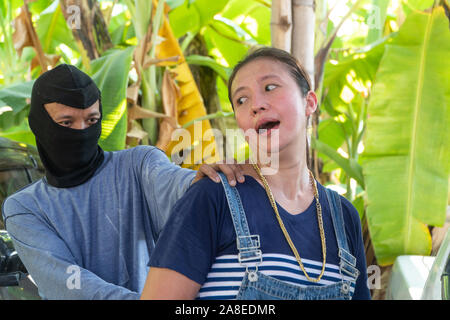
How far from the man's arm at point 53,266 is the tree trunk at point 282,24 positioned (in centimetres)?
96

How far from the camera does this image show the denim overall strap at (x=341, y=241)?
96 cm

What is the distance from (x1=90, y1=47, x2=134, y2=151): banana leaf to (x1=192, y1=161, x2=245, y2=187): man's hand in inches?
35.5

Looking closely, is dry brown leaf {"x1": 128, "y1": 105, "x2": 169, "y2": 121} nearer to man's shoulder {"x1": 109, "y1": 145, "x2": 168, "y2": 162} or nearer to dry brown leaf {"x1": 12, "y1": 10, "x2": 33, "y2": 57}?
dry brown leaf {"x1": 12, "y1": 10, "x2": 33, "y2": 57}

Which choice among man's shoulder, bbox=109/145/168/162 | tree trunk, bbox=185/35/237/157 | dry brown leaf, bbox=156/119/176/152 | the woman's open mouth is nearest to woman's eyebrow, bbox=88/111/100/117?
man's shoulder, bbox=109/145/168/162

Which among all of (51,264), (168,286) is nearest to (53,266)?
(51,264)

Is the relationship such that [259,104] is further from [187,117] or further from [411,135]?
[187,117]

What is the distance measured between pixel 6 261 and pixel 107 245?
0.42m

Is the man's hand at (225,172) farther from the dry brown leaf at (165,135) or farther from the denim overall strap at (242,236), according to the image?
the dry brown leaf at (165,135)

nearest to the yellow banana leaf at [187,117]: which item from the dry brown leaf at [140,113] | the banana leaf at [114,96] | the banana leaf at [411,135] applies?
the dry brown leaf at [140,113]

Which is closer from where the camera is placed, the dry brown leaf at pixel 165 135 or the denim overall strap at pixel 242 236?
the denim overall strap at pixel 242 236

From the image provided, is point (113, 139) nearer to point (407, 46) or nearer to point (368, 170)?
point (368, 170)

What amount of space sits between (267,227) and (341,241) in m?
0.15

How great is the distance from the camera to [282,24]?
180cm
